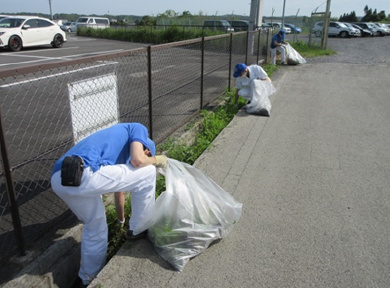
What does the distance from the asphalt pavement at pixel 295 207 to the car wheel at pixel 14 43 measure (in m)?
13.5

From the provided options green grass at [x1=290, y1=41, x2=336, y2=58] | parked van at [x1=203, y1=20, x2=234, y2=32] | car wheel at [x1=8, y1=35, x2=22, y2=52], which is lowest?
green grass at [x1=290, y1=41, x2=336, y2=58]

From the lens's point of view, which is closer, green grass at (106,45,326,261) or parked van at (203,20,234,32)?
green grass at (106,45,326,261)

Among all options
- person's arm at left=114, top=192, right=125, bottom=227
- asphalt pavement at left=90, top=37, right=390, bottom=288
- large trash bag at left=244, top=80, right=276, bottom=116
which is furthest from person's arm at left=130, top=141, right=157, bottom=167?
large trash bag at left=244, top=80, right=276, bottom=116

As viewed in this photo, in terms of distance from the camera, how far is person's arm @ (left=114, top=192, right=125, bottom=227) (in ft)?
10.2

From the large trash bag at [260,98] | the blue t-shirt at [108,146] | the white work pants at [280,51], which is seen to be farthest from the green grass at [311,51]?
the blue t-shirt at [108,146]

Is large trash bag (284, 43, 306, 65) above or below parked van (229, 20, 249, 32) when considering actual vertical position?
below

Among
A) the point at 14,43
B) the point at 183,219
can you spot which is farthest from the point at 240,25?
the point at 183,219

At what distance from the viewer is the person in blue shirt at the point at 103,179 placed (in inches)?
98.7

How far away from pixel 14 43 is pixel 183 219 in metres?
16.7

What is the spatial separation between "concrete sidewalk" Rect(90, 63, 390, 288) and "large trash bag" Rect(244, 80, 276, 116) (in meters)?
0.20

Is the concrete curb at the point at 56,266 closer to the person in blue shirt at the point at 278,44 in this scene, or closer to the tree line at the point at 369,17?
the person in blue shirt at the point at 278,44

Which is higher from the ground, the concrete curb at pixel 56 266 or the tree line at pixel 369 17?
the tree line at pixel 369 17

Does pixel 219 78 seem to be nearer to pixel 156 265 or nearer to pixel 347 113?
pixel 347 113

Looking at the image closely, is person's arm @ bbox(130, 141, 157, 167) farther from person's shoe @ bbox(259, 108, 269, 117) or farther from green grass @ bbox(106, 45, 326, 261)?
person's shoe @ bbox(259, 108, 269, 117)
